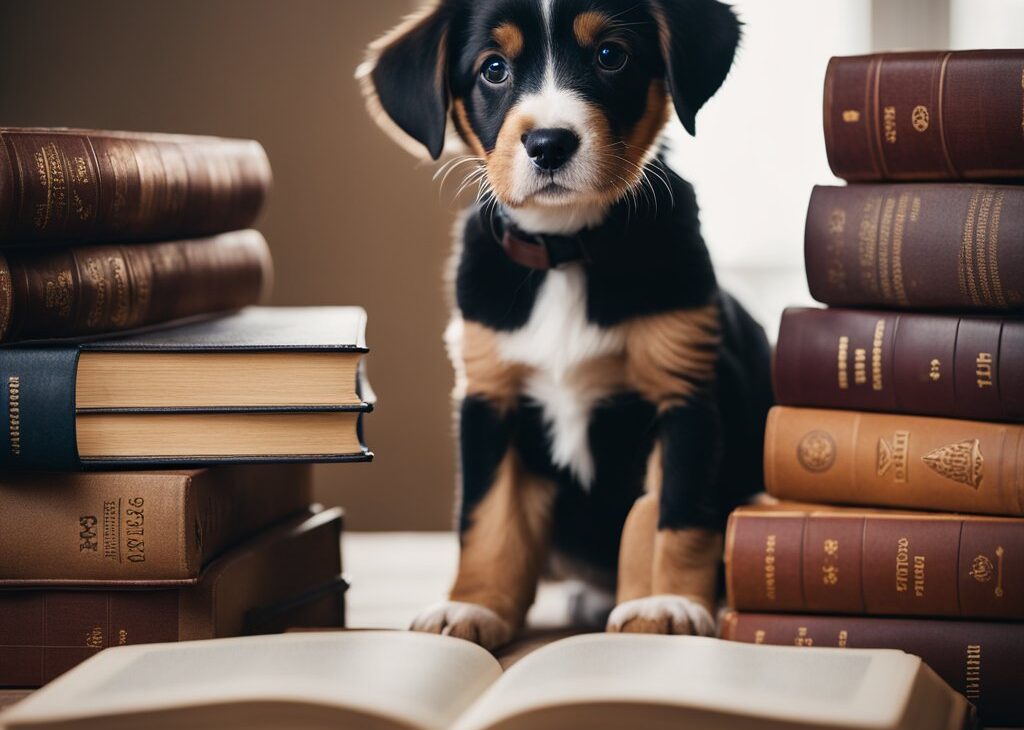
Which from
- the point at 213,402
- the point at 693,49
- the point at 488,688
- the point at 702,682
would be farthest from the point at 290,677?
the point at 693,49

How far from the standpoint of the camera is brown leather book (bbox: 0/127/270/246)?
1.17m

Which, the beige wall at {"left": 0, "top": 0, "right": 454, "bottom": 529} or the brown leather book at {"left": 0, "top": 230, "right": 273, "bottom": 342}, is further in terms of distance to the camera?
the beige wall at {"left": 0, "top": 0, "right": 454, "bottom": 529}

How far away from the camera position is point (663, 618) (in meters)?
1.27

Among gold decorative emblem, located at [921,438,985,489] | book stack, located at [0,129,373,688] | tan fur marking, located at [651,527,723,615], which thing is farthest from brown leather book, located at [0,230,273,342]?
gold decorative emblem, located at [921,438,985,489]

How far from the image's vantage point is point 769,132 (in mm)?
2680

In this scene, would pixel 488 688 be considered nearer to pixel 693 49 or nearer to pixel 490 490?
pixel 490 490

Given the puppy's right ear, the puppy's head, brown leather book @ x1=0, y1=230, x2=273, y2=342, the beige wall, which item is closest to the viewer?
brown leather book @ x1=0, y1=230, x2=273, y2=342

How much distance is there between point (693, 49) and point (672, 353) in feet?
1.17

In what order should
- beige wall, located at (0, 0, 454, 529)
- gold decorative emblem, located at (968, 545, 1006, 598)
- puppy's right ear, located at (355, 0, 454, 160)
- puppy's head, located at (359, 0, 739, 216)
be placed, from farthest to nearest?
beige wall, located at (0, 0, 454, 529), puppy's right ear, located at (355, 0, 454, 160), puppy's head, located at (359, 0, 739, 216), gold decorative emblem, located at (968, 545, 1006, 598)

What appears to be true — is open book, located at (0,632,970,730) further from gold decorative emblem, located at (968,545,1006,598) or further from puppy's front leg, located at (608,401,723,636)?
puppy's front leg, located at (608,401,723,636)

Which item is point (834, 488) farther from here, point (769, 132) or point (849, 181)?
point (769, 132)

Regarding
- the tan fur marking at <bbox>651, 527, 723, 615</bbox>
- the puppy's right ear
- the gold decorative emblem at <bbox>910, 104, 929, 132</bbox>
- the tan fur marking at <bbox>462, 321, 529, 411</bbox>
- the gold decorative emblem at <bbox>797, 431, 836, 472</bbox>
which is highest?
the puppy's right ear

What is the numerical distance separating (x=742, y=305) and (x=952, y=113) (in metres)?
0.60

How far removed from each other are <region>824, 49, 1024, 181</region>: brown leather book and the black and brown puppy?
0.66 ft
